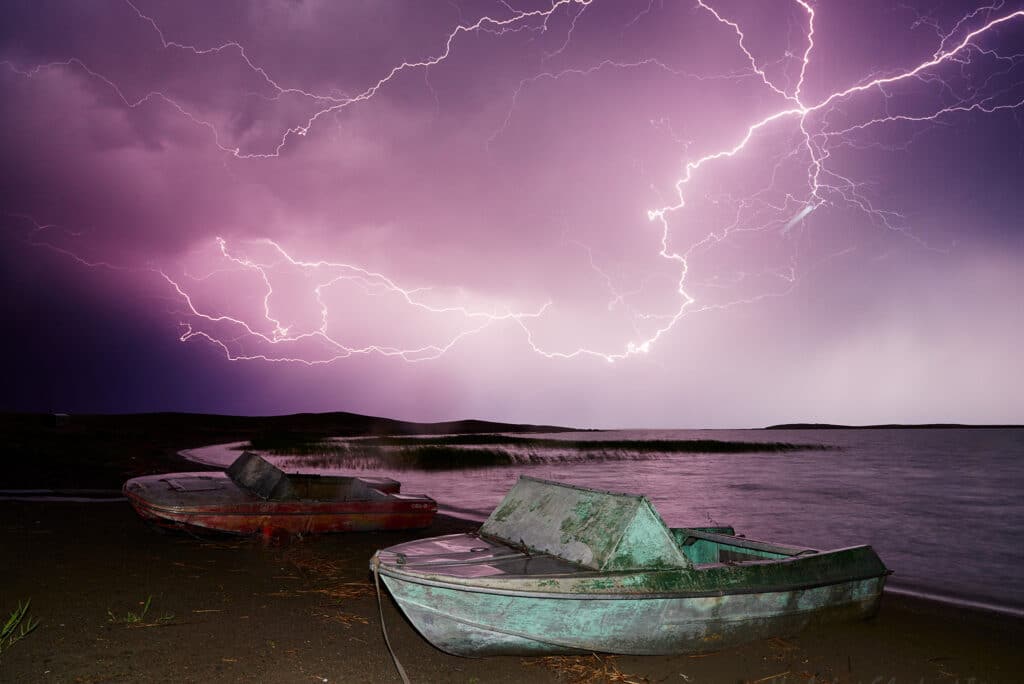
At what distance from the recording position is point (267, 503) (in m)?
11.8

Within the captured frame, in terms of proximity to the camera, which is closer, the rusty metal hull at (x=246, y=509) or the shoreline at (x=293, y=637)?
the shoreline at (x=293, y=637)

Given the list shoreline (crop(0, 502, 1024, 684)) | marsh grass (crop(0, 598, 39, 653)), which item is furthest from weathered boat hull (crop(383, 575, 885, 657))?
marsh grass (crop(0, 598, 39, 653))

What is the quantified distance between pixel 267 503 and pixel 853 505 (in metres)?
25.3

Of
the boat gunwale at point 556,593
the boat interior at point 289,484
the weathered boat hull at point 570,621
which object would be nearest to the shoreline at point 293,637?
the weathered boat hull at point 570,621

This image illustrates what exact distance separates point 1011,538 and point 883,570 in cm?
1597

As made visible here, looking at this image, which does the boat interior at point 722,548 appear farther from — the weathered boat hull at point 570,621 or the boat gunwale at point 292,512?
the boat gunwale at point 292,512

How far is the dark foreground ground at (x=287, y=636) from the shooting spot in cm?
624

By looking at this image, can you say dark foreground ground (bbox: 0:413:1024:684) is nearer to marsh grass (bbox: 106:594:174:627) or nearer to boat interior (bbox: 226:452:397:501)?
marsh grass (bbox: 106:594:174:627)

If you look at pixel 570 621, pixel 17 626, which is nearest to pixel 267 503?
pixel 17 626

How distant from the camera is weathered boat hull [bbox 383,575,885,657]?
597 centimetres

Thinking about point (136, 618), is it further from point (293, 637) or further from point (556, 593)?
point (556, 593)

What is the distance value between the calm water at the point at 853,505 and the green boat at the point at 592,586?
7.65m

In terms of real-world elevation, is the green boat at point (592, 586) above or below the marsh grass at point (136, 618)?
above

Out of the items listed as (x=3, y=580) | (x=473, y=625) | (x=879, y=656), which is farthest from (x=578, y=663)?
(x=3, y=580)
